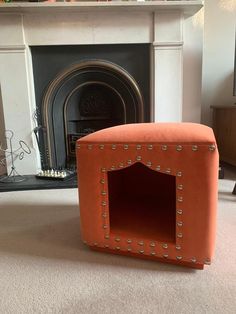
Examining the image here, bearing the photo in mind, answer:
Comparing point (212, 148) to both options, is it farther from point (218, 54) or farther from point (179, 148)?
point (218, 54)

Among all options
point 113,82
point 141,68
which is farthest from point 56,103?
point 141,68

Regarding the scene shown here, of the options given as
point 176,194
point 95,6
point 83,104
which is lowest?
point 176,194

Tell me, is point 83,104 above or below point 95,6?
below

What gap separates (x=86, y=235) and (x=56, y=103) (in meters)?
1.61

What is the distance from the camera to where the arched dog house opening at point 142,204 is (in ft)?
3.76

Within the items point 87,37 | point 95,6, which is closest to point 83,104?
point 87,37

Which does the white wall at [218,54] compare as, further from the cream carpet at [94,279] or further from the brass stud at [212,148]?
the brass stud at [212,148]

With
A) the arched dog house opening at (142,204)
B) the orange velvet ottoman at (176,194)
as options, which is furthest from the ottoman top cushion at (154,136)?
the arched dog house opening at (142,204)

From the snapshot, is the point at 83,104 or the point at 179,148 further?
the point at 83,104

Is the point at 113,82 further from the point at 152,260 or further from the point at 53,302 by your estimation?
the point at 53,302

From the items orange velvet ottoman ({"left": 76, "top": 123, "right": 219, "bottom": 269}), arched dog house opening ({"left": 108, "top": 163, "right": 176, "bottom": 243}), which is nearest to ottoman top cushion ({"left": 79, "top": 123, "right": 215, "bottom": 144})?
orange velvet ottoman ({"left": 76, "top": 123, "right": 219, "bottom": 269})

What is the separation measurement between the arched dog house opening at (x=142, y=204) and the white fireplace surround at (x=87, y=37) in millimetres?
1016

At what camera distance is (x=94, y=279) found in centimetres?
102

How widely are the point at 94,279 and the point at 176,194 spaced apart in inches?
17.3
